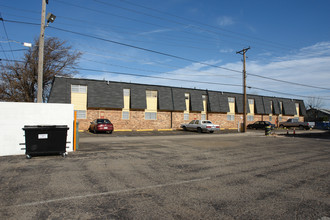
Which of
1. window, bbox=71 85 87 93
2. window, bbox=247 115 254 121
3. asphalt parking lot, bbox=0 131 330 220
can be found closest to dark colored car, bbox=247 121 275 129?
window, bbox=247 115 254 121

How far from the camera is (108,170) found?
679 cm

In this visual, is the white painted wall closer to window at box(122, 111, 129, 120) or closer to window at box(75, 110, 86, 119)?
window at box(75, 110, 86, 119)

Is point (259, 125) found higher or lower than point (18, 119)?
lower

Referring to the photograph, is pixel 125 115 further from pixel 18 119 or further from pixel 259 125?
pixel 259 125

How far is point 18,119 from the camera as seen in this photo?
30.2ft

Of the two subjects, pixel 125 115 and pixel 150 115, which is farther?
pixel 150 115

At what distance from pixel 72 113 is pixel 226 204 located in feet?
27.5

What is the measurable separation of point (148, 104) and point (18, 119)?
2223 cm

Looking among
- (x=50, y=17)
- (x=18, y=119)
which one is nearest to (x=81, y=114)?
(x=50, y=17)

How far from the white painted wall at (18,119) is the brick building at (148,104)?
647 inches

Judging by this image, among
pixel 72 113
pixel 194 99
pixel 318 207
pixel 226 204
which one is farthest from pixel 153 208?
pixel 194 99

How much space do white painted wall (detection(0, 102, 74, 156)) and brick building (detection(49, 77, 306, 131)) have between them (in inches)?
647

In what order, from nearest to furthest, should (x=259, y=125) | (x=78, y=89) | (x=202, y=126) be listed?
(x=78, y=89)
(x=202, y=126)
(x=259, y=125)

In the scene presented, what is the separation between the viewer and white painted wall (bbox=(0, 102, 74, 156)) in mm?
9023
